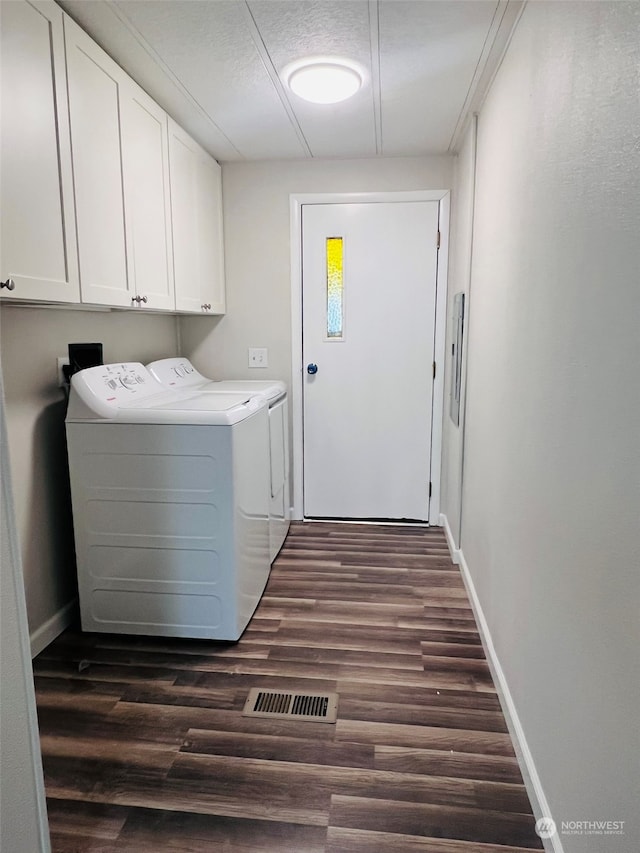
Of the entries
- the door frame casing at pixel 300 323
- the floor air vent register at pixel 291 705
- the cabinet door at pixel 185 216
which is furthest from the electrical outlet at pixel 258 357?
the floor air vent register at pixel 291 705

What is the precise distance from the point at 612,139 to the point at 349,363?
2408 mm

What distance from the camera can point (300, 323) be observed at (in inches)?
132

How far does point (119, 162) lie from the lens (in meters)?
2.00

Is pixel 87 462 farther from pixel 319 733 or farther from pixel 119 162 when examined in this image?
pixel 319 733

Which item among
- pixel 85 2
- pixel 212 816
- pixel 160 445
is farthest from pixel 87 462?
pixel 85 2

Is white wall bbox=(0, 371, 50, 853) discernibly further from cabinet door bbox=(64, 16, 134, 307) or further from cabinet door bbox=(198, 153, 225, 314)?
cabinet door bbox=(198, 153, 225, 314)

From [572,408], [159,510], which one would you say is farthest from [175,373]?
[572,408]

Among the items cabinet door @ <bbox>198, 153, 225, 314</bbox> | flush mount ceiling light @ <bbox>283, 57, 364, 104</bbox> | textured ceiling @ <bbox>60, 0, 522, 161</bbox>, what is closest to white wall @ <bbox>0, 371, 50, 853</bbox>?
textured ceiling @ <bbox>60, 0, 522, 161</bbox>

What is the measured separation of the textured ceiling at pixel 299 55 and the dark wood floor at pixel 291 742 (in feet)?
7.37

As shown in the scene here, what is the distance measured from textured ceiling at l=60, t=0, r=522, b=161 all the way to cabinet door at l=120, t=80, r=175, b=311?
117 mm

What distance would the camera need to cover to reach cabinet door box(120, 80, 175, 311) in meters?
2.08

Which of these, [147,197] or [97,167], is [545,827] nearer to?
[97,167]

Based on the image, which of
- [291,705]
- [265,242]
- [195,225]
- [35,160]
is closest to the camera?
[35,160]

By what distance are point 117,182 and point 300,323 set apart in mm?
1536
